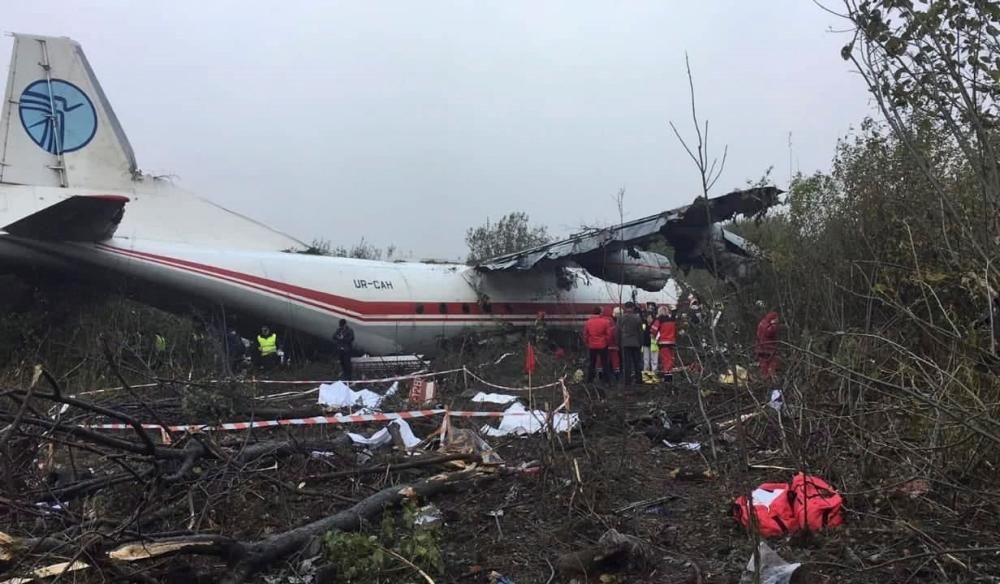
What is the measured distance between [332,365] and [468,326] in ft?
10.00

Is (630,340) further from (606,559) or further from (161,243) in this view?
(606,559)

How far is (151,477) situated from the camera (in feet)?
14.4

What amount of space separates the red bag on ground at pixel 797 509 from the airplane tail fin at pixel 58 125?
11998 mm

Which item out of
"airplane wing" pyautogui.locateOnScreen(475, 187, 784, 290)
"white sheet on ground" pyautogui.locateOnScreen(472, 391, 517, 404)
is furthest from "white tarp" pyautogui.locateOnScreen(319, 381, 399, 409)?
"airplane wing" pyautogui.locateOnScreen(475, 187, 784, 290)

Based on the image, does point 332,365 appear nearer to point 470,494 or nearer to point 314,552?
point 470,494

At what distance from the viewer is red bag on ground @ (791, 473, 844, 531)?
4188mm

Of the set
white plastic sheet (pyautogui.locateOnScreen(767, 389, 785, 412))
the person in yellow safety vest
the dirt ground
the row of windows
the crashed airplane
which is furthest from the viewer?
the row of windows

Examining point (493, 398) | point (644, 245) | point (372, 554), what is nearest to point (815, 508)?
point (372, 554)

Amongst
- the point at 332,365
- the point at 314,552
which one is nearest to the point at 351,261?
the point at 332,365

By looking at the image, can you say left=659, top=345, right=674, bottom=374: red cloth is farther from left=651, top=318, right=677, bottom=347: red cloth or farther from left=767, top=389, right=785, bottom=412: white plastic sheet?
left=767, top=389, right=785, bottom=412: white plastic sheet

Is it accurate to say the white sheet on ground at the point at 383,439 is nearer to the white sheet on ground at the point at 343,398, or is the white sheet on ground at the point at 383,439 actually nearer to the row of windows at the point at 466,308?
the white sheet on ground at the point at 343,398

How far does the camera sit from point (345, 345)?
1320 cm

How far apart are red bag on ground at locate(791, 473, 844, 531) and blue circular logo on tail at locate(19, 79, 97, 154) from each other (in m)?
12.5

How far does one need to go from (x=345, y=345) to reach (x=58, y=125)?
5974 millimetres
